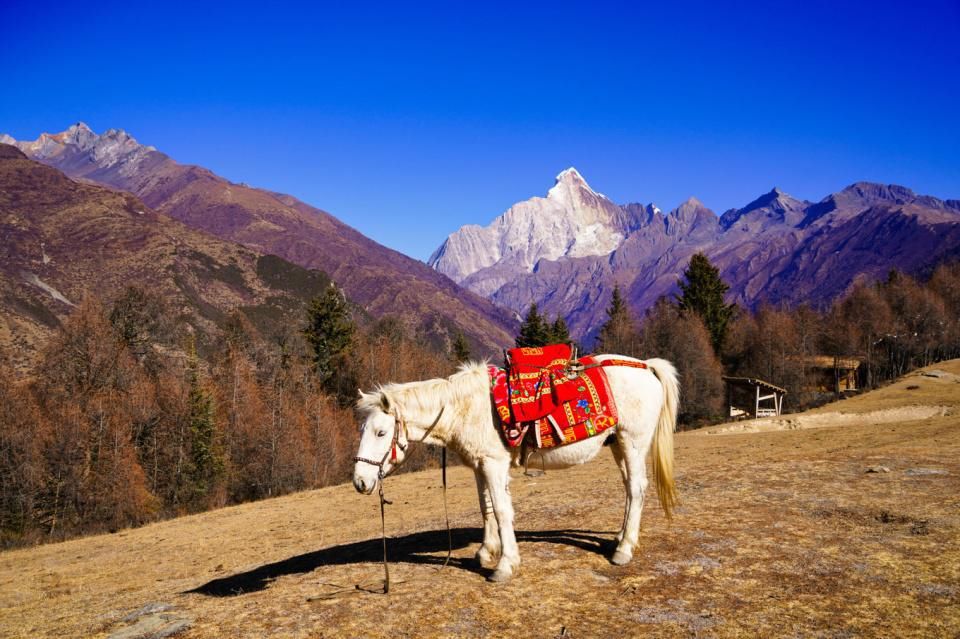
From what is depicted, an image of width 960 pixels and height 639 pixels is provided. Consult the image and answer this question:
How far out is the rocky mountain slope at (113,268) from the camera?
316ft

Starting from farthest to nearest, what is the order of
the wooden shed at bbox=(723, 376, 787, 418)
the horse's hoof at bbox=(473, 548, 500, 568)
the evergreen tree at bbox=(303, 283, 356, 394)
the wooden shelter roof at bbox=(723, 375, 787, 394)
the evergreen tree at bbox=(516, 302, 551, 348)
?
1. the evergreen tree at bbox=(516, 302, 551, 348)
2. the evergreen tree at bbox=(303, 283, 356, 394)
3. the wooden shed at bbox=(723, 376, 787, 418)
4. the wooden shelter roof at bbox=(723, 375, 787, 394)
5. the horse's hoof at bbox=(473, 548, 500, 568)

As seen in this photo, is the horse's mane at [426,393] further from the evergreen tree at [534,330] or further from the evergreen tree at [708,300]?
the evergreen tree at [708,300]

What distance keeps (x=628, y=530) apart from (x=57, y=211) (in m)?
220

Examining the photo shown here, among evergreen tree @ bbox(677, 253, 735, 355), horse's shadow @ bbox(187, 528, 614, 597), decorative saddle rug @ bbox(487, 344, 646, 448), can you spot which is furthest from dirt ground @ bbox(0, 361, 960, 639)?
evergreen tree @ bbox(677, 253, 735, 355)

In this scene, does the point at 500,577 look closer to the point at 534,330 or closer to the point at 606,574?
the point at 606,574

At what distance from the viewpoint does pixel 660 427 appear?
26.1ft

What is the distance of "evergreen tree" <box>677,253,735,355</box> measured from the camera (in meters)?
73.7

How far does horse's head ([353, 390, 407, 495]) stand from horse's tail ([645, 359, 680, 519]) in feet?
11.5

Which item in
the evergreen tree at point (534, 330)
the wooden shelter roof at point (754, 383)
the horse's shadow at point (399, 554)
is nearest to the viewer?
the horse's shadow at point (399, 554)

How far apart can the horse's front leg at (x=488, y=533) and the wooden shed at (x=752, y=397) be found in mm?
45404

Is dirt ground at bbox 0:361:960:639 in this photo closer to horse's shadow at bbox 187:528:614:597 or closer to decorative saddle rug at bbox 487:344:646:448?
horse's shadow at bbox 187:528:614:597

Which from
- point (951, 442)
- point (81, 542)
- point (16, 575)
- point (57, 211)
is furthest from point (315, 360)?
point (57, 211)

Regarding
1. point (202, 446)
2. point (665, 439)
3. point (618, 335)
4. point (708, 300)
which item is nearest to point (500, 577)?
point (665, 439)

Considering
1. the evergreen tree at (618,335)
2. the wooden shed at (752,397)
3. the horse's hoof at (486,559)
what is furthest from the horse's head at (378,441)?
the evergreen tree at (618,335)
